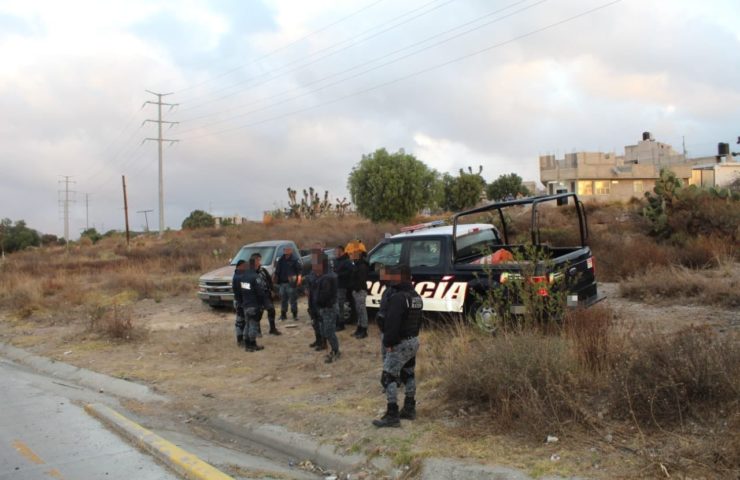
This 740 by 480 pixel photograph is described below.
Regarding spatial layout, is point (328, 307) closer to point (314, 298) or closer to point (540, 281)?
point (314, 298)

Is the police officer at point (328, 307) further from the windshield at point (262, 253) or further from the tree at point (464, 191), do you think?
the tree at point (464, 191)

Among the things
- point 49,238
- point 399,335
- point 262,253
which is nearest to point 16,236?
point 49,238

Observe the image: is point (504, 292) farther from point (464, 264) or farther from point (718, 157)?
point (718, 157)

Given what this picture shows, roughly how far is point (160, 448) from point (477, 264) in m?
5.35

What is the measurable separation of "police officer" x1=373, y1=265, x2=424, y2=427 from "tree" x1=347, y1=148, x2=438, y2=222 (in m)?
29.2

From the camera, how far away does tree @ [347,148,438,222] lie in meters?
35.2

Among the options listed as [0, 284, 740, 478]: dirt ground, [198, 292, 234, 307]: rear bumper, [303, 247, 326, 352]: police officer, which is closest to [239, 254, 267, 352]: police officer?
[0, 284, 740, 478]: dirt ground

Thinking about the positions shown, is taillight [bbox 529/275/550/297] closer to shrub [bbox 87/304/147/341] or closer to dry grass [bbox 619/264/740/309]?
dry grass [bbox 619/264/740/309]

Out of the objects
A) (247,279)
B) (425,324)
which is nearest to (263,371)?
(247,279)

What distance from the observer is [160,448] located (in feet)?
18.9

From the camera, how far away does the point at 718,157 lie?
75312mm

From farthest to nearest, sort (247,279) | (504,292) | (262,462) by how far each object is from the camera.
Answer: (247,279) → (504,292) → (262,462)

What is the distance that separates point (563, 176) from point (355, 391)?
181ft

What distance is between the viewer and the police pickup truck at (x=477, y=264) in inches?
317
